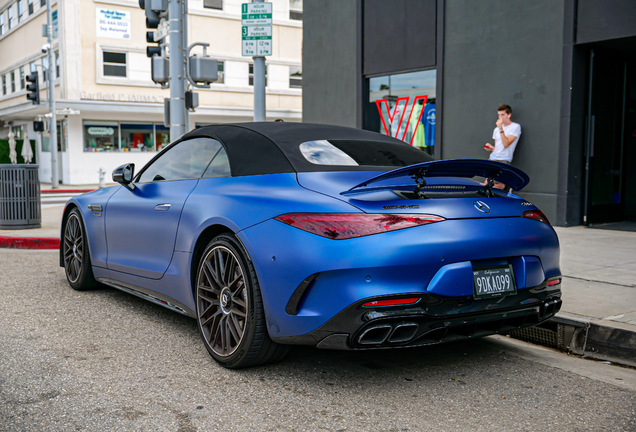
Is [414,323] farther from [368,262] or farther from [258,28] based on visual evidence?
[258,28]

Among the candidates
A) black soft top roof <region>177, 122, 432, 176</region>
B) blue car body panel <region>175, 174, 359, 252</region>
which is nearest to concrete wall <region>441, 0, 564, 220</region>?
black soft top roof <region>177, 122, 432, 176</region>

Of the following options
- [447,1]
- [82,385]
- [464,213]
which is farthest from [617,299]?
[447,1]

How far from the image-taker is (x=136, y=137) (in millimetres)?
30266

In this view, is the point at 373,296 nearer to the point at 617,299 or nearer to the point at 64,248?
the point at 617,299

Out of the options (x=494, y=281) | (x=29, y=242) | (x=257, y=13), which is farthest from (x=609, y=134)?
(x=29, y=242)

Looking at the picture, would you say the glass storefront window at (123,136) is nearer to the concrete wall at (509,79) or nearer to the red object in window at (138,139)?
the red object in window at (138,139)

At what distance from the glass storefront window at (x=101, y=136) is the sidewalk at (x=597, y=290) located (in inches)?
811

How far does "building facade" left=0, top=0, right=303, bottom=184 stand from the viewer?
90.8 feet

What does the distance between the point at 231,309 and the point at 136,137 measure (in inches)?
1109

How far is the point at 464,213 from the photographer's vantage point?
10.9 feet

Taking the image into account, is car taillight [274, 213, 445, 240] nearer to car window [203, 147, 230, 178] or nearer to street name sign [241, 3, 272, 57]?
car window [203, 147, 230, 178]

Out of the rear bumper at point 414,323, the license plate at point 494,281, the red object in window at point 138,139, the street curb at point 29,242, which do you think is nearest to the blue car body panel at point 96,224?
the rear bumper at point 414,323

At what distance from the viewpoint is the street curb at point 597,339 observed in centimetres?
404

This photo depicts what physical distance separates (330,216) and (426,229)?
491mm
